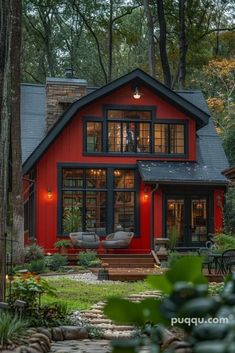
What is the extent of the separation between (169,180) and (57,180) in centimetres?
333

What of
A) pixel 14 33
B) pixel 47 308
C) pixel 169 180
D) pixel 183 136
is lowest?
pixel 47 308

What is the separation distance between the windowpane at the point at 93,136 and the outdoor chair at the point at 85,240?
2.68 meters

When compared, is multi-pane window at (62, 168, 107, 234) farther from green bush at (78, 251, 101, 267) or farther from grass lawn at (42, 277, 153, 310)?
grass lawn at (42, 277, 153, 310)

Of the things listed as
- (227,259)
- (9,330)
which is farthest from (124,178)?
(9,330)

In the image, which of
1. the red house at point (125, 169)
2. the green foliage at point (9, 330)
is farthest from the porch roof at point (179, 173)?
the green foliage at point (9, 330)

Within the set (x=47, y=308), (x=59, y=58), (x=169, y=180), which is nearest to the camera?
(x=47, y=308)

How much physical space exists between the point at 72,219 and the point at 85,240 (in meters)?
0.95

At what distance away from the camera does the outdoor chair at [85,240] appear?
16.5 metres

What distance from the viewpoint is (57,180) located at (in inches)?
684

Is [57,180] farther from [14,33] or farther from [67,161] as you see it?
[14,33]

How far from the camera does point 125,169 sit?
1783cm

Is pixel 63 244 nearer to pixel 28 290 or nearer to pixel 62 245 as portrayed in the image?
pixel 62 245

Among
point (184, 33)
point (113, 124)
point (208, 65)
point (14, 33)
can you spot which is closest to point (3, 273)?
point (14, 33)

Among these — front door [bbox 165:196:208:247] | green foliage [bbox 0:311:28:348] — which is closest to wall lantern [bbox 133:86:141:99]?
front door [bbox 165:196:208:247]
